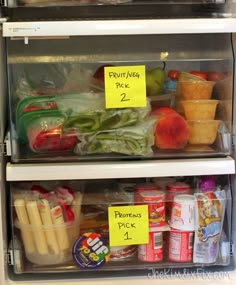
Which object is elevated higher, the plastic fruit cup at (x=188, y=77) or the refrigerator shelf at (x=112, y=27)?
the refrigerator shelf at (x=112, y=27)

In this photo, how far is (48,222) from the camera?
999 millimetres

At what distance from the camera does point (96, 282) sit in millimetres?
1021

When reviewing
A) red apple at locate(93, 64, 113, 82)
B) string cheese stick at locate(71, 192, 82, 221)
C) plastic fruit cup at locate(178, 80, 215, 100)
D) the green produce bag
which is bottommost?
string cheese stick at locate(71, 192, 82, 221)

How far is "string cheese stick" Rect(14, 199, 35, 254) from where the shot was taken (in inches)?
39.1

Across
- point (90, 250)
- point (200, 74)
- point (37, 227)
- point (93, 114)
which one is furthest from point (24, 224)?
point (200, 74)

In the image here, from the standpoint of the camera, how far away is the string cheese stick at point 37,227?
0.99 meters

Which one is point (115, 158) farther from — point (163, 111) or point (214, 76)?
point (214, 76)

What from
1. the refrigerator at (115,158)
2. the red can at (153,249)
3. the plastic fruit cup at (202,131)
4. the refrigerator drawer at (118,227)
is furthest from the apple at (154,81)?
the red can at (153,249)

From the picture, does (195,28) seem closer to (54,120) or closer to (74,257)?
(54,120)

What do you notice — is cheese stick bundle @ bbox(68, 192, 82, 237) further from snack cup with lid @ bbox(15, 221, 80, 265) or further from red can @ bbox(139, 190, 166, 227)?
red can @ bbox(139, 190, 166, 227)

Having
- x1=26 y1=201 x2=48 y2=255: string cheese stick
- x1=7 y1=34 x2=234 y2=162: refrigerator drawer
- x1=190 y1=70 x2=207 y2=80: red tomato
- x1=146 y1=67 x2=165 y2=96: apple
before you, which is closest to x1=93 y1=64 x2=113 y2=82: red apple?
x1=7 y1=34 x2=234 y2=162: refrigerator drawer

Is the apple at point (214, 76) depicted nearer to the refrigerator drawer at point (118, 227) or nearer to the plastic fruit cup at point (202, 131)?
the plastic fruit cup at point (202, 131)

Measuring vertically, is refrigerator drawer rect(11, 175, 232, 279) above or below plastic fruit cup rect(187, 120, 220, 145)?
below

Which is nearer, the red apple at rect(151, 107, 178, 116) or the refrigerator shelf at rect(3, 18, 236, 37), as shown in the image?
the refrigerator shelf at rect(3, 18, 236, 37)
